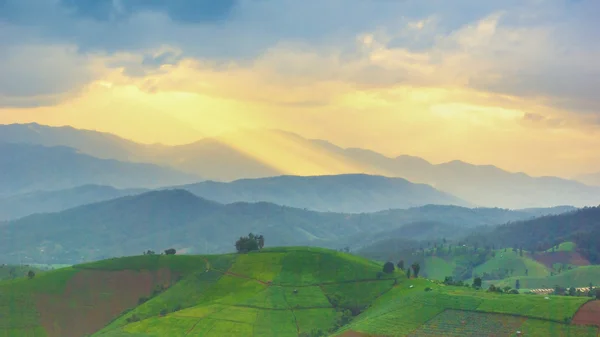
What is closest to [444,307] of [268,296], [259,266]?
[268,296]

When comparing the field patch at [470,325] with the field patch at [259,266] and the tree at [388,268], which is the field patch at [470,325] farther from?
the field patch at [259,266]

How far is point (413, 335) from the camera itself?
116500mm

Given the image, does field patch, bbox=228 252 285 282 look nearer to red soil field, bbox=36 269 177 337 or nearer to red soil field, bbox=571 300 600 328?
red soil field, bbox=36 269 177 337

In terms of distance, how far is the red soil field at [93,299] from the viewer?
518 ft

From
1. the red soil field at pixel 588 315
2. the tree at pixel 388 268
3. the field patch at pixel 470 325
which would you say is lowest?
the field patch at pixel 470 325

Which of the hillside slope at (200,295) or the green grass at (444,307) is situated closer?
the green grass at (444,307)

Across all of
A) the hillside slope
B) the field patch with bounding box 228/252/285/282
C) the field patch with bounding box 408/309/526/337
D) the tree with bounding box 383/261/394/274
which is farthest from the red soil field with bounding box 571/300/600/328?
the field patch with bounding box 228/252/285/282

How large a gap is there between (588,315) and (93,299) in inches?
5131

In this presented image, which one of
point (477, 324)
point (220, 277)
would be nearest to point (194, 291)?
point (220, 277)

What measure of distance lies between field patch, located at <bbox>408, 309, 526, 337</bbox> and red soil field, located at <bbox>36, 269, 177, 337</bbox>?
89163mm

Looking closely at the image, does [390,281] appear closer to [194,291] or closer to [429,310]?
[429,310]

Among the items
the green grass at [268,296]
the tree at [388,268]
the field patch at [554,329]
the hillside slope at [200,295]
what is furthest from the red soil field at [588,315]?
the tree at [388,268]

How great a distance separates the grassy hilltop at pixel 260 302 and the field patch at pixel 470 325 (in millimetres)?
212

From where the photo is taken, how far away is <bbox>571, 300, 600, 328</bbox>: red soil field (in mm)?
108875
